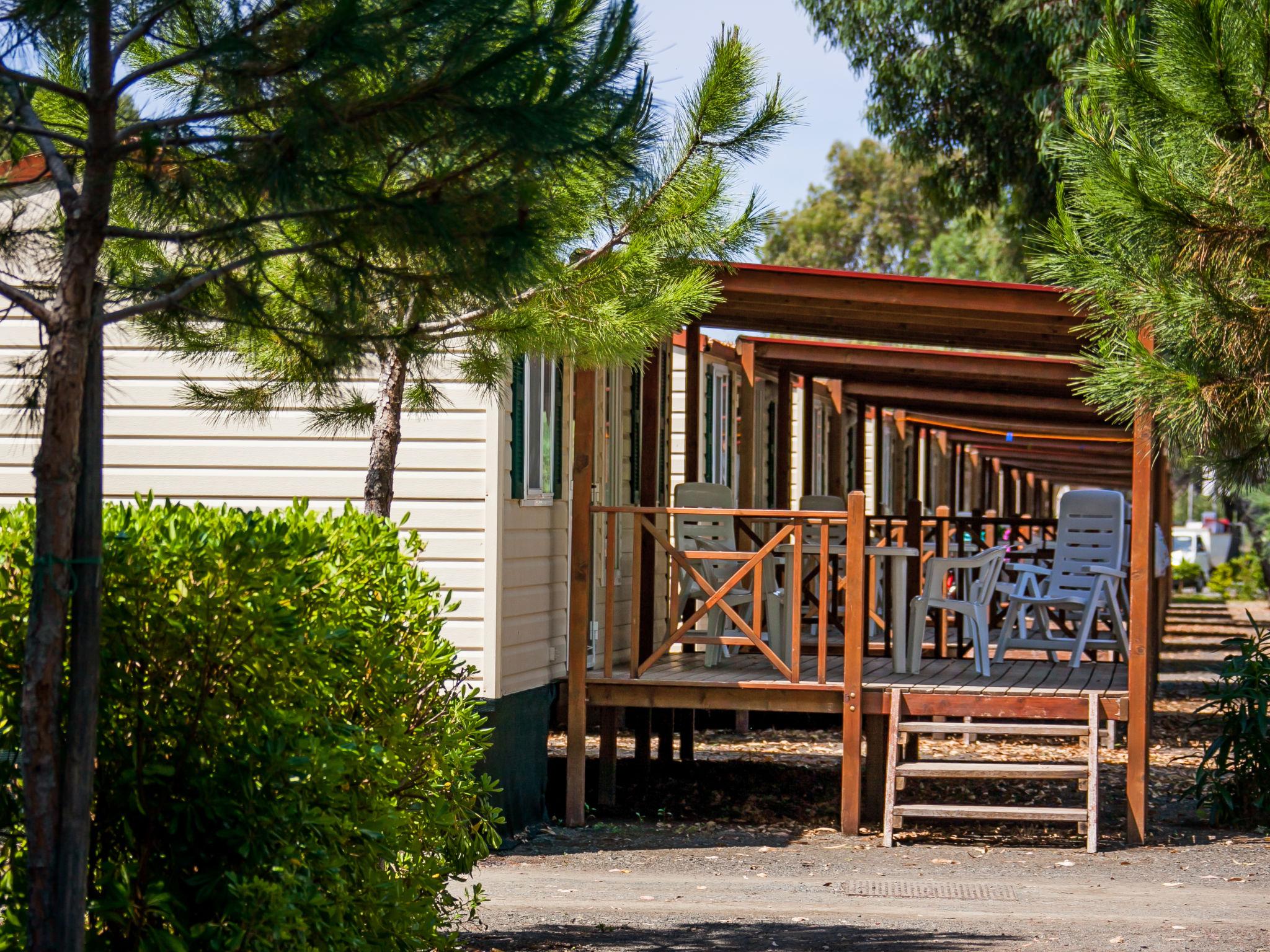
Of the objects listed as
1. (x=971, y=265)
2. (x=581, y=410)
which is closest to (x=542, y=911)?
(x=581, y=410)

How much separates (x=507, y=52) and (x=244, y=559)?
137 cm

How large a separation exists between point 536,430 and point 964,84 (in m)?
9.37

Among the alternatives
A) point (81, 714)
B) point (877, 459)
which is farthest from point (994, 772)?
point (877, 459)

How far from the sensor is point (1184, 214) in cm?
652

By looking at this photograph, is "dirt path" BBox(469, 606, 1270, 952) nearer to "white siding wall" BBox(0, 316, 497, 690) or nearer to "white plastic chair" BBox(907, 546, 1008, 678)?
"white plastic chair" BBox(907, 546, 1008, 678)

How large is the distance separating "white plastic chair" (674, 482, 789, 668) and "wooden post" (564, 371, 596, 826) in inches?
43.7

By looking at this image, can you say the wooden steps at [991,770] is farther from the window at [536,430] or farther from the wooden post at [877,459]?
the wooden post at [877,459]

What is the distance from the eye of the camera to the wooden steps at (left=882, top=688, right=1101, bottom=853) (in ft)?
25.5

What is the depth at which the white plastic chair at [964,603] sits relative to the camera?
9.23 meters

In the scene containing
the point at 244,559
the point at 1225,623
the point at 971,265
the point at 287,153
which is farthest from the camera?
the point at 971,265

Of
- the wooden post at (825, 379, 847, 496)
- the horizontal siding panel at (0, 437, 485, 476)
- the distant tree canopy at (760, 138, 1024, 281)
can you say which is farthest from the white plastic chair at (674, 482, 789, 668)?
the distant tree canopy at (760, 138, 1024, 281)

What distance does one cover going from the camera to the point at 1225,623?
92.2 feet

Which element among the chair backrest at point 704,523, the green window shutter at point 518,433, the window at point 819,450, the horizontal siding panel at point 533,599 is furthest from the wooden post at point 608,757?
the window at point 819,450

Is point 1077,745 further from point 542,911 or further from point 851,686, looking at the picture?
point 542,911
